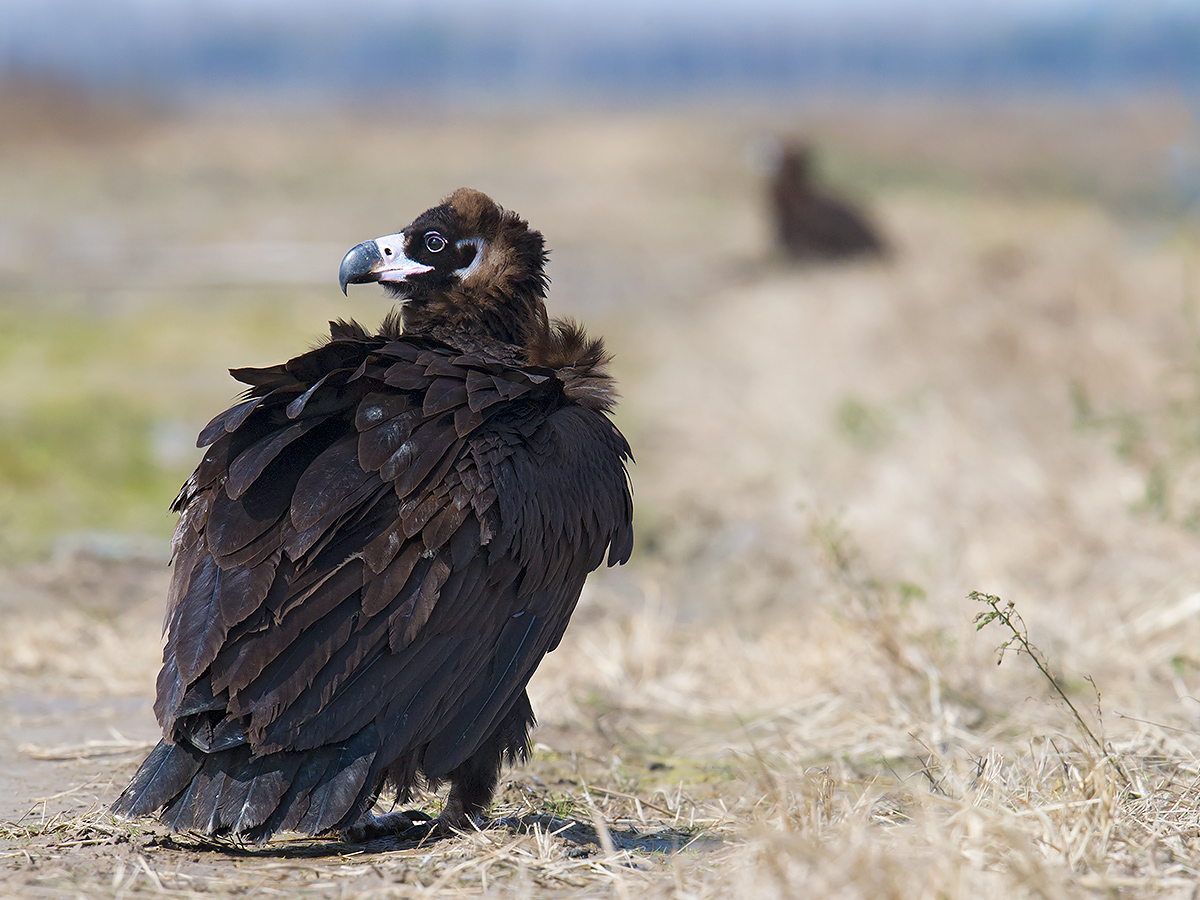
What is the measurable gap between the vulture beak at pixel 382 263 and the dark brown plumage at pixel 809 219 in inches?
439

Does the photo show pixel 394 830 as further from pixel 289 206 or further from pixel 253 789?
pixel 289 206

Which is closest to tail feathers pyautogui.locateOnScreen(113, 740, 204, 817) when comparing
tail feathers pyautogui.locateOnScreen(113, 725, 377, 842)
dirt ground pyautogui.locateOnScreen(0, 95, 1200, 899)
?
tail feathers pyautogui.locateOnScreen(113, 725, 377, 842)

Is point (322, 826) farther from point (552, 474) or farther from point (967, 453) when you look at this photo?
point (967, 453)

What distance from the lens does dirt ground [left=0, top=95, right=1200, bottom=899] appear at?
10.8 ft

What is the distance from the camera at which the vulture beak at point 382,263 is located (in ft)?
15.1

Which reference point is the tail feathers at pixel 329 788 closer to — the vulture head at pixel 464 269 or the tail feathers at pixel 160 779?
the tail feathers at pixel 160 779

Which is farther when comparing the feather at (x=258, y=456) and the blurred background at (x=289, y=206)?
the blurred background at (x=289, y=206)

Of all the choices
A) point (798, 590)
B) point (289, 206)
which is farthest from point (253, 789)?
point (289, 206)

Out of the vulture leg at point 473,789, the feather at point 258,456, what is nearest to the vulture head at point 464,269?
the feather at point 258,456

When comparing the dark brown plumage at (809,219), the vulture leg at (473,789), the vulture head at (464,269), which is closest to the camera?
the vulture leg at (473,789)

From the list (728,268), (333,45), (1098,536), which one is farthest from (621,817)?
(333,45)

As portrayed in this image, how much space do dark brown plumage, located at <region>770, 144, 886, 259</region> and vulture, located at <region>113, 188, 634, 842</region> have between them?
11.7 meters

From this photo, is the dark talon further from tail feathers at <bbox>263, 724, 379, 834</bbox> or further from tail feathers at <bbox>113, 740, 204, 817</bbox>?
tail feathers at <bbox>113, 740, 204, 817</bbox>

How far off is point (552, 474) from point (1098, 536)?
14.0 ft
